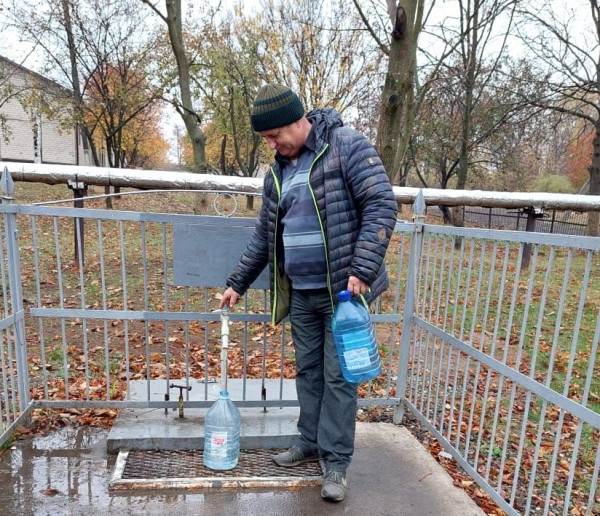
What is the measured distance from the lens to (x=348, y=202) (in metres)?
2.35

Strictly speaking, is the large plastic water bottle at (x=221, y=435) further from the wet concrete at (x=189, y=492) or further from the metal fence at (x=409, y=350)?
the metal fence at (x=409, y=350)

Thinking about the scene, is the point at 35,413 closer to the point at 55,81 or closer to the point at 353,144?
the point at 353,144

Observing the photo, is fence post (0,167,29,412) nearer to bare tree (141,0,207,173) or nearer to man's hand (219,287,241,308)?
man's hand (219,287,241,308)

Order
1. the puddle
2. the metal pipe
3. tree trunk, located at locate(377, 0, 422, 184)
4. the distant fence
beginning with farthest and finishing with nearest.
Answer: the distant fence, the metal pipe, tree trunk, located at locate(377, 0, 422, 184), the puddle

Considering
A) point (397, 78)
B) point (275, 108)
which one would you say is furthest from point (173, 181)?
point (275, 108)

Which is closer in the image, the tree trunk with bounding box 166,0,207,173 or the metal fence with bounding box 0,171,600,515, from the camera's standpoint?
the metal fence with bounding box 0,171,600,515

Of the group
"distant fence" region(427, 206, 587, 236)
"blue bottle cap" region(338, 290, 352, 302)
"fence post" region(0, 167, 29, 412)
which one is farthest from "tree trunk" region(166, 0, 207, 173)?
"distant fence" region(427, 206, 587, 236)

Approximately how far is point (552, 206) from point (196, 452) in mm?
8428

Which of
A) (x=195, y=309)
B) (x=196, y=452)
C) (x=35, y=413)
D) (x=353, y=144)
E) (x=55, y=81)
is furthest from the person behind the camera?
(x=55, y=81)

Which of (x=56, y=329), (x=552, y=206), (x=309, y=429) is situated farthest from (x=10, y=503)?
(x=552, y=206)

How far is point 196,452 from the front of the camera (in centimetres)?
289

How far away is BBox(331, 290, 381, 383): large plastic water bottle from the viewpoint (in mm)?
2285

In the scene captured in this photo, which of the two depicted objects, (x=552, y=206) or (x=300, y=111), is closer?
(x=300, y=111)

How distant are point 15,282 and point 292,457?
2057 mm
